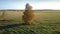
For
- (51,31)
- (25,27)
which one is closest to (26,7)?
(25,27)

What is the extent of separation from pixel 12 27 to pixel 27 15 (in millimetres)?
7872

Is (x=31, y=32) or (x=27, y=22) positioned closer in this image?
(x=31, y=32)

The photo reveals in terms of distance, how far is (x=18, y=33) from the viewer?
52.7 meters

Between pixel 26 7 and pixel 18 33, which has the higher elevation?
pixel 26 7

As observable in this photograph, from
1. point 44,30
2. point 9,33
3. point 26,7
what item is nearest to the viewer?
point 9,33

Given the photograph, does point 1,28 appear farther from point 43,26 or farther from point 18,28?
point 43,26

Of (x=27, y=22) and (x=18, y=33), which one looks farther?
(x=27, y=22)

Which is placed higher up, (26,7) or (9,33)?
(26,7)

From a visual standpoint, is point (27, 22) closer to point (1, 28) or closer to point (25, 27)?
point (25, 27)

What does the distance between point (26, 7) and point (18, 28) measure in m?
9.81

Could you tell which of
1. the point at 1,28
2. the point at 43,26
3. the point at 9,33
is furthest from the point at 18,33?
the point at 43,26

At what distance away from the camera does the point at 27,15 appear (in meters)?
62.7

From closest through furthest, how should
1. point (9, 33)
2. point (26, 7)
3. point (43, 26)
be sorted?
point (9, 33), point (43, 26), point (26, 7)

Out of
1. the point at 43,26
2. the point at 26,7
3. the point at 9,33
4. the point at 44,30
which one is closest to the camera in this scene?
the point at 9,33
